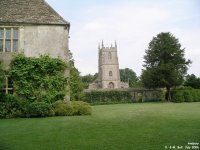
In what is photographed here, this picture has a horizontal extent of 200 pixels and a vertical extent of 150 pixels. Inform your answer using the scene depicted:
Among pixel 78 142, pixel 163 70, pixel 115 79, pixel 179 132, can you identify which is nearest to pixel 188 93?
pixel 163 70

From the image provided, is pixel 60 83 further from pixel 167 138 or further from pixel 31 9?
pixel 167 138

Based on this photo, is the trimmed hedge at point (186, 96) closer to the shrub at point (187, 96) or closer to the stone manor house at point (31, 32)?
the shrub at point (187, 96)

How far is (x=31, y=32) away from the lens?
21.4 meters

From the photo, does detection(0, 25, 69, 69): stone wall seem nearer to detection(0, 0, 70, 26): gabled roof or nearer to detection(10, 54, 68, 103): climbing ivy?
detection(0, 0, 70, 26): gabled roof

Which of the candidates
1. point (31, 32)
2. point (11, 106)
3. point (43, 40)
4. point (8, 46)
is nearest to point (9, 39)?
point (8, 46)

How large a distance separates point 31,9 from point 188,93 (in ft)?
114

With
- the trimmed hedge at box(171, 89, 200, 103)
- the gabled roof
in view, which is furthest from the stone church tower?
the gabled roof

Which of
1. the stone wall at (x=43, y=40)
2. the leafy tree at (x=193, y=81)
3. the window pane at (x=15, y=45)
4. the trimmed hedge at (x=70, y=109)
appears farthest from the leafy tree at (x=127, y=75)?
the window pane at (x=15, y=45)

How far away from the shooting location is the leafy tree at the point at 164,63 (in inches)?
1965

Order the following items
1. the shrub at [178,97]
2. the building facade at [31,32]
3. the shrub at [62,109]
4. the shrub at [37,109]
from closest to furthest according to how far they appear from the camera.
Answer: the shrub at [37,109] < the shrub at [62,109] < the building facade at [31,32] < the shrub at [178,97]

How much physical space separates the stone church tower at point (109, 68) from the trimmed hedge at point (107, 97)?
42.1 metres

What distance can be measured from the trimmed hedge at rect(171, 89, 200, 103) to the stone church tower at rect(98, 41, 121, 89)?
47.3m

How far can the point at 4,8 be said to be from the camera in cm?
2184

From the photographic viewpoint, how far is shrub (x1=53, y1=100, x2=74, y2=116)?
19.8m
